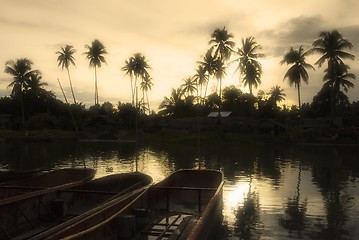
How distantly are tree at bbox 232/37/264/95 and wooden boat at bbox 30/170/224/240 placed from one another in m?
39.4

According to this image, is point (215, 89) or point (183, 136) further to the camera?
point (215, 89)

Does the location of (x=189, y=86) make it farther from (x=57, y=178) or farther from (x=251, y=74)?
(x=57, y=178)

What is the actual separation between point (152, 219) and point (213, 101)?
2173 inches

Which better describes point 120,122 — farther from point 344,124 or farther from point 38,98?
point 344,124

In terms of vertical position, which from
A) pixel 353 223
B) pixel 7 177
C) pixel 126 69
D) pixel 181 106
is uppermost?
pixel 126 69

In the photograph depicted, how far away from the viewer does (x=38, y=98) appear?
6062cm

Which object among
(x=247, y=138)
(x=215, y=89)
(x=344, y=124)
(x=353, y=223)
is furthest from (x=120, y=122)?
(x=353, y=223)

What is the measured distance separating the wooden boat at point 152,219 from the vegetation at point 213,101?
3044cm

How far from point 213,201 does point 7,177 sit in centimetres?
970

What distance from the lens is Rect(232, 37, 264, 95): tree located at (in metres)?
48.0

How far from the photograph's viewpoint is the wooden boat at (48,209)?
A: 279 inches

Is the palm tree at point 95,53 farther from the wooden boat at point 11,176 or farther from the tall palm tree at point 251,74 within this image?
the wooden boat at point 11,176

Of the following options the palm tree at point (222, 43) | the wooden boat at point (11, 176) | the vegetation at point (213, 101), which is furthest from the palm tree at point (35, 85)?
the wooden boat at point (11, 176)

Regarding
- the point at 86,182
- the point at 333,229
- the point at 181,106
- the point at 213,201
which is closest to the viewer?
the point at 213,201
